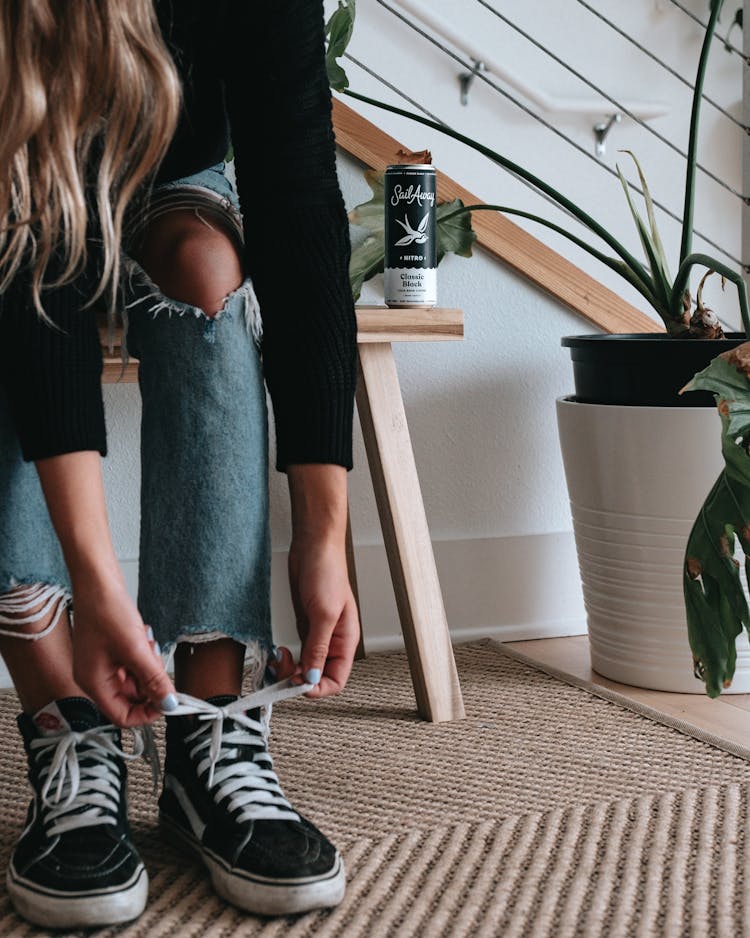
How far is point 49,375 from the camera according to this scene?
2.10 ft

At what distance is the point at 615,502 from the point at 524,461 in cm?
30

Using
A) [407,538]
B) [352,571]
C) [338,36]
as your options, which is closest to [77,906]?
[407,538]

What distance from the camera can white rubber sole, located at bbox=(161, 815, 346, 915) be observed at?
2.19 ft

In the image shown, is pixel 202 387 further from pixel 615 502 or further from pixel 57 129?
pixel 615 502

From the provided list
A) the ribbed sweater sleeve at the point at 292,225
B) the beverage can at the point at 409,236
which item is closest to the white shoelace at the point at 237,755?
the ribbed sweater sleeve at the point at 292,225

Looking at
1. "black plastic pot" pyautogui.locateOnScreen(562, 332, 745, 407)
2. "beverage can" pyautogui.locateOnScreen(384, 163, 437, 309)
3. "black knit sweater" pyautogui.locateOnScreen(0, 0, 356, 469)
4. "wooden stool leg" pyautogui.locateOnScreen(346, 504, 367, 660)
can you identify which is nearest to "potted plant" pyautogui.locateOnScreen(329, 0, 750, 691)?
"black plastic pot" pyautogui.locateOnScreen(562, 332, 745, 407)

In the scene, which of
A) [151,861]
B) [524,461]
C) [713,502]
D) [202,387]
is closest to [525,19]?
[524,461]

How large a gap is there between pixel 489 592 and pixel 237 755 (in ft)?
2.47

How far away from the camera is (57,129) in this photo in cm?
64

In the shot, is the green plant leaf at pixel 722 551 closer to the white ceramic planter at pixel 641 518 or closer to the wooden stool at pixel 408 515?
the white ceramic planter at pixel 641 518

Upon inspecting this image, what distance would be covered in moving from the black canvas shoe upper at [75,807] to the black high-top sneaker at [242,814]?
0.05m

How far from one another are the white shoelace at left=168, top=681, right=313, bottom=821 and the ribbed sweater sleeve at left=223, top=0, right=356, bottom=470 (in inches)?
6.4

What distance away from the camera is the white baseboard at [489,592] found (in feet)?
4.59

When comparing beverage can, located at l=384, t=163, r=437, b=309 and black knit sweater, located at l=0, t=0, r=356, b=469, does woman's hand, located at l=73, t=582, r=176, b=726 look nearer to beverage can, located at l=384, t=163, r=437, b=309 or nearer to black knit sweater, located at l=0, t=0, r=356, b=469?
black knit sweater, located at l=0, t=0, r=356, b=469
